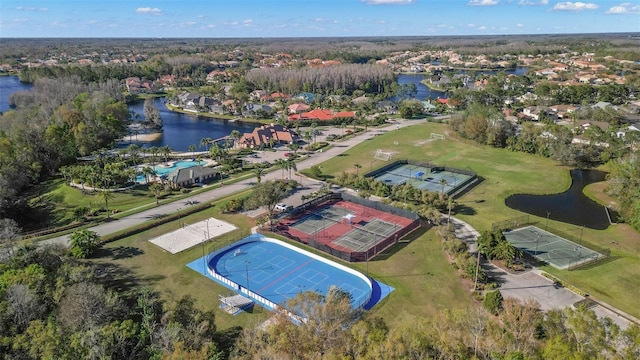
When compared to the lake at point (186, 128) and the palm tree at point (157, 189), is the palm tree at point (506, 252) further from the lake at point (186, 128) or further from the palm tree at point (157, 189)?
the lake at point (186, 128)

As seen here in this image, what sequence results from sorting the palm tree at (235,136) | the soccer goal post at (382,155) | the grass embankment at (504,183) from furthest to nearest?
the palm tree at (235,136)
the soccer goal post at (382,155)
the grass embankment at (504,183)

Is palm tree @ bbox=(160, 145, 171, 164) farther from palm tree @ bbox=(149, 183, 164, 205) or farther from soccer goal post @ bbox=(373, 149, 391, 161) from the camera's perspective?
soccer goal post @ bbox=(373, 149, 391, 161)

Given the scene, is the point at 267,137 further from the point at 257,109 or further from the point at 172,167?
the point at 257,109

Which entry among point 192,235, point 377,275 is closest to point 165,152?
point 192,235

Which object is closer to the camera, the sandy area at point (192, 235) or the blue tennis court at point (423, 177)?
the sandy area at point (192, 235)

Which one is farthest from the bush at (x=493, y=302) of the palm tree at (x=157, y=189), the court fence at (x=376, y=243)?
the palm tree at (x=157, y=189)

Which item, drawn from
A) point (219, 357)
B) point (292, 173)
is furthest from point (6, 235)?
point (292, 173)
